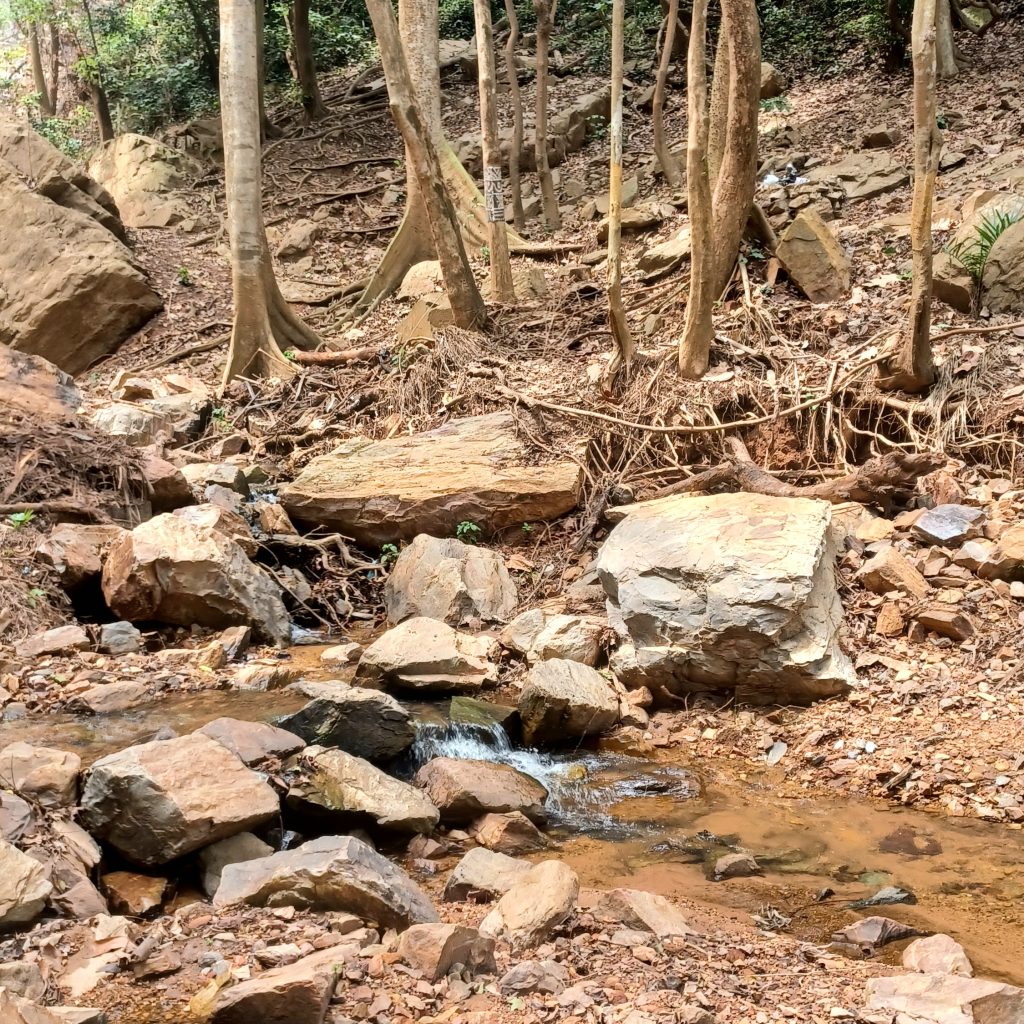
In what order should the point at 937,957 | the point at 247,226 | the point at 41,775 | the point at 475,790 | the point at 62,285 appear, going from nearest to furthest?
the point at 937,957
the point at 41,775
the point at 475,790
the point at 247,226
the point at 62,285

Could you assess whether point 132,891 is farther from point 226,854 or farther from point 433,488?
point 433,488

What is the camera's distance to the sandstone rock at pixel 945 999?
2738mm

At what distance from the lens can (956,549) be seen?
630 centimetres

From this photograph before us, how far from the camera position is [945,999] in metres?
2.80

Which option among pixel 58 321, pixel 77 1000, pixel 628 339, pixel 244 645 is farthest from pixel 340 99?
pixel 77 1000

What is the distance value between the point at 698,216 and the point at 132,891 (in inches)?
265

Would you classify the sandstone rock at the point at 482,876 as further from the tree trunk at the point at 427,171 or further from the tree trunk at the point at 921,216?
the tree trunk at the point at 427,171

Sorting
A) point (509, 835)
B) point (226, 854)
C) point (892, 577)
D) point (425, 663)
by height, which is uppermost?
point (226, 854)

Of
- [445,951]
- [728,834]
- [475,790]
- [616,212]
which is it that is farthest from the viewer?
[616,212]

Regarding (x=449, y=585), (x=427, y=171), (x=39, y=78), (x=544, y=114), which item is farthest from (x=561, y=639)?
(x=39, y=78)

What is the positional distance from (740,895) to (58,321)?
11.3 meters

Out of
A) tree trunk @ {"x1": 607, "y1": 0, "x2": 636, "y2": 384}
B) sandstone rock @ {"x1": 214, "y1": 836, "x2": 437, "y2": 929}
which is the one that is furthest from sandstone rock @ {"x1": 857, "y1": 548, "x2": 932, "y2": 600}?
sandstone rock @ {"x1": 214, "y1": 836, "x2": 437, "y2": 929}

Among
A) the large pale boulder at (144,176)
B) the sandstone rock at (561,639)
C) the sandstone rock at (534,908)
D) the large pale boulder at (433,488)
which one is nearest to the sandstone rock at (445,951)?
the sandstone rock at (534,908)

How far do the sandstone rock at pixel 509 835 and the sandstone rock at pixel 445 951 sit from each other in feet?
4.25
